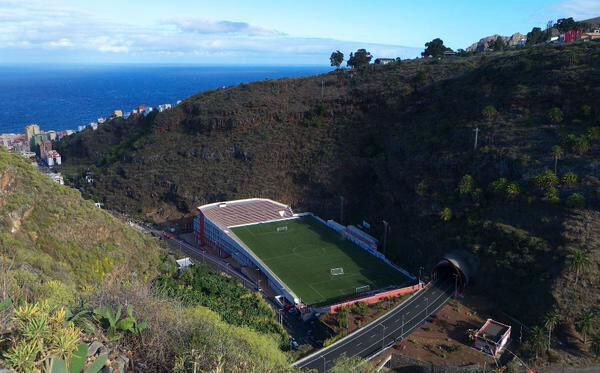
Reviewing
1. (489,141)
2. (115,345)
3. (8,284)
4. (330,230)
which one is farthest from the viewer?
(330,230)

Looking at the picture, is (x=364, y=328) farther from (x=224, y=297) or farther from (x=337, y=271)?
(x=224, y=297)

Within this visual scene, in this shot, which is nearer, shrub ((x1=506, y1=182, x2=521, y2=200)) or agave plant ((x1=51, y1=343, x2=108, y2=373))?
agave plant ((x1=51, y1=343, x2=108, y2=373))

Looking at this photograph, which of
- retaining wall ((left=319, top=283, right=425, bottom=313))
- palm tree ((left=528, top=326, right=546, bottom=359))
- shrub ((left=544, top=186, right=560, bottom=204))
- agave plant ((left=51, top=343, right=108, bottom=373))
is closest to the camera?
agave plant ((left=51, top=343, right=108, bottom=373))

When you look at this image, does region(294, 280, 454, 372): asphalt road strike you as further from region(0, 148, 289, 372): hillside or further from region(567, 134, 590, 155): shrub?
region(567, 134, 590, 155): shrub

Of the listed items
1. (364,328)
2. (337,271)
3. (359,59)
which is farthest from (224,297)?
(359,59)

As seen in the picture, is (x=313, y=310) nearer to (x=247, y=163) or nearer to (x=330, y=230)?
(x=330, y=230)

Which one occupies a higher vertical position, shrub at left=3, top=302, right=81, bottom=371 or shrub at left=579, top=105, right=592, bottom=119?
shrub at left=579, top=105, right=592, bottom=119

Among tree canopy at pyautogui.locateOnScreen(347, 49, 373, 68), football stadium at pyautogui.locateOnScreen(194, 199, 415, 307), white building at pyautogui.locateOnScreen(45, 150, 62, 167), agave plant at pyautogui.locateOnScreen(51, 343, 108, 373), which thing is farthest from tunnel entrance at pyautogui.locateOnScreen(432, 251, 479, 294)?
white building at pyautogui.locateOnScreen(45, 150, 62, 167)

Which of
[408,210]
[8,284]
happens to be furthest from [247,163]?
[8,284]
